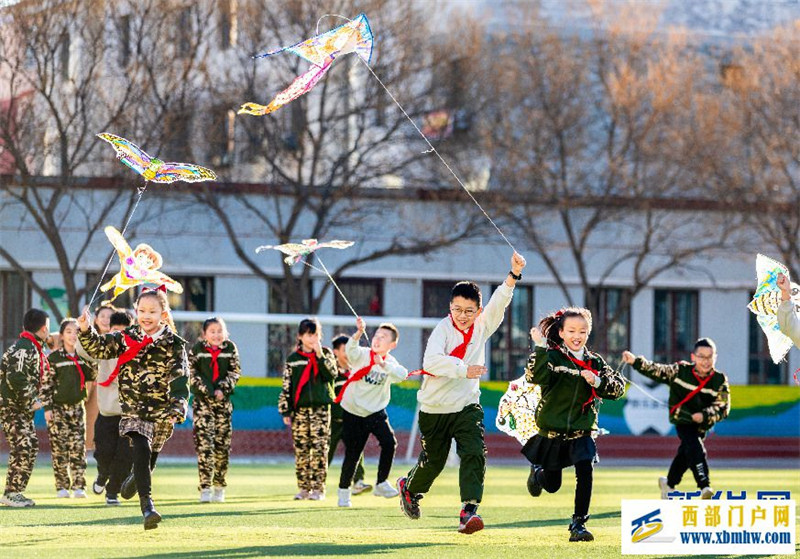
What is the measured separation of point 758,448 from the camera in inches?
1195

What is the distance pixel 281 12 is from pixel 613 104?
8.38 m

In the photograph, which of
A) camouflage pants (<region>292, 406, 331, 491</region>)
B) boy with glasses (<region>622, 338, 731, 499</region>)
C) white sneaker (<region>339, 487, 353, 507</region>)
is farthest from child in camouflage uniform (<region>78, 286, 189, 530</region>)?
boy with glasses (<region>622, 338, 731, 499</region>)

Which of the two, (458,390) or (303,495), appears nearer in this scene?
(458,390)

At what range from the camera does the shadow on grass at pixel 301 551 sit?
31.3 feet

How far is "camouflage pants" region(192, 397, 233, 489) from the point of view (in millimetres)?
15250

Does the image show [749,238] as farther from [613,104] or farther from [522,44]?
[522,44]

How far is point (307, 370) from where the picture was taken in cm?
1557

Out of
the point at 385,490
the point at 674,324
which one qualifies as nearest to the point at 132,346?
the point at 385,490

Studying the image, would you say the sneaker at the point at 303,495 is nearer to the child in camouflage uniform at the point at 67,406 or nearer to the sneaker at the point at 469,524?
the child in camouflage uniform at the point at 67,406

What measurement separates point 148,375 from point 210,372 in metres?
4.23

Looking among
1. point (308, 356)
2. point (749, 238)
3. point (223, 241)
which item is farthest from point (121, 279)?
point (749, 238)

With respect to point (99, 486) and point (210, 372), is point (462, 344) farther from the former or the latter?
point (99, 486)

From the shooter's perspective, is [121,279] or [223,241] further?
[223,241]

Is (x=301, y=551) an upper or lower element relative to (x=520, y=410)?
lower
